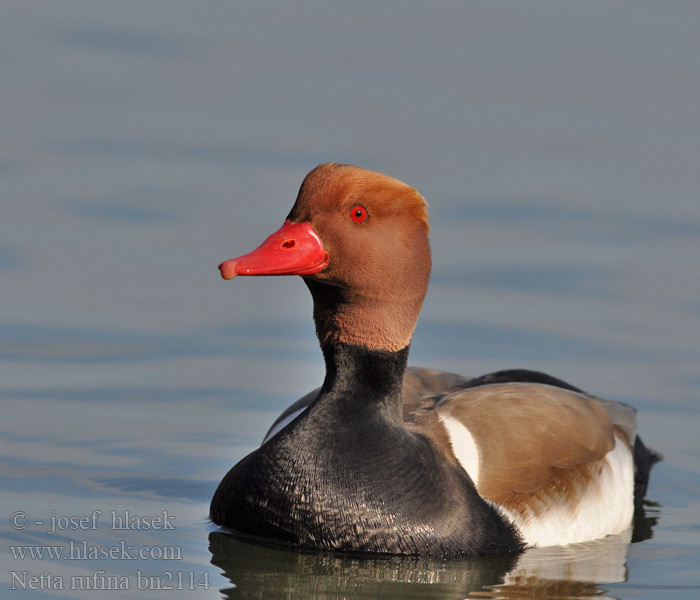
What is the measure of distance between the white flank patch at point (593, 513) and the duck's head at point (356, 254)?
3.31 ft

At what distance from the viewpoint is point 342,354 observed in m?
6.77

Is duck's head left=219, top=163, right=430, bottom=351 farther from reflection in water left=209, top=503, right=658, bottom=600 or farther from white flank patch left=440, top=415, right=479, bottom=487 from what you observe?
reflection in water left=209, top=503, right=658, bottom=600

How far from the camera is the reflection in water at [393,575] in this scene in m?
6.38

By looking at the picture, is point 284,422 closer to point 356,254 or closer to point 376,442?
point 376,442

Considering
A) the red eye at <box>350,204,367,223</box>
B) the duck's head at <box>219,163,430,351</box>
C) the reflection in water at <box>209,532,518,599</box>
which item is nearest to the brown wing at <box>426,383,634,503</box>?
the reflection in water at <box>209,532,518,599</box>

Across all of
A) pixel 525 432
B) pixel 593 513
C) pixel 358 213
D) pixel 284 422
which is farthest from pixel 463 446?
pixel 358 213

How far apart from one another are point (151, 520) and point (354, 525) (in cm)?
114

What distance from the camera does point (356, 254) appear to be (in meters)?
6.60

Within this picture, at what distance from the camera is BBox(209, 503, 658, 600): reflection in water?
6383mm

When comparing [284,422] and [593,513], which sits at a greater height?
[284,422]

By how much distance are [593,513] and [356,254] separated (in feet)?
5.84

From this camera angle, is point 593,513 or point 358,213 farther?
point 593,513

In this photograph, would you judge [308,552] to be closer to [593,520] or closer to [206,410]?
[593,520]

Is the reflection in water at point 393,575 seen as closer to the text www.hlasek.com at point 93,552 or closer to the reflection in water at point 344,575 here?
the reflection in water at point 344,575
